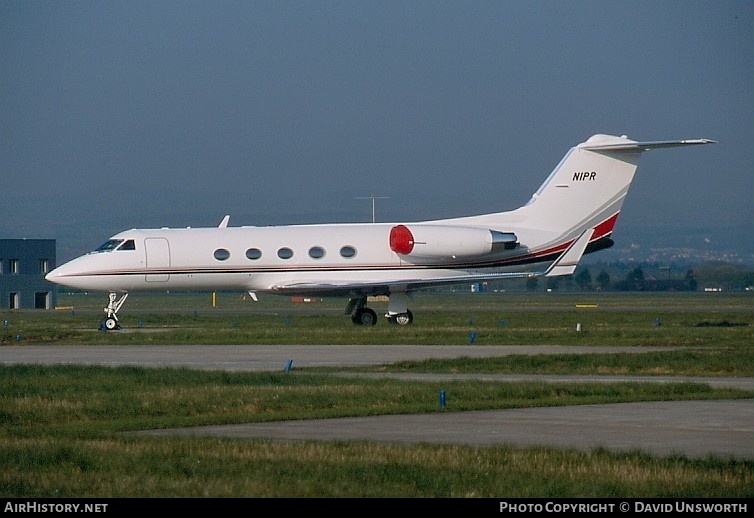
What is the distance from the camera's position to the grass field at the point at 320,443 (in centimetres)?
1115

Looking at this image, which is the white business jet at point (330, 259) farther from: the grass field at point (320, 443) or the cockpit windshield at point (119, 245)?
the grass field at point (320, 443)

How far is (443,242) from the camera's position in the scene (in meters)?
40.9

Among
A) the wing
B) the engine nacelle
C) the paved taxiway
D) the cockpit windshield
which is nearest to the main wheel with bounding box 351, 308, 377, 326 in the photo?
the wing

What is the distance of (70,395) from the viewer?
18.9 metres

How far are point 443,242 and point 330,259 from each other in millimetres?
3818

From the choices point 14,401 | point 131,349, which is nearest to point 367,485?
point 14,401

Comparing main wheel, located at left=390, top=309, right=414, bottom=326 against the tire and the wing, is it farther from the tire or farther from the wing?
the tire

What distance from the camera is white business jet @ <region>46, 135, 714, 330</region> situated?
40.4m

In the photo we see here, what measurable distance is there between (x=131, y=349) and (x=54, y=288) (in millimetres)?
50534

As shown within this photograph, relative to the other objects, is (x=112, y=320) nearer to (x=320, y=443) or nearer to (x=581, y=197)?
(x=581, y=197)

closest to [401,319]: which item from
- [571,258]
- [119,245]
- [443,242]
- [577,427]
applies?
[443,242]

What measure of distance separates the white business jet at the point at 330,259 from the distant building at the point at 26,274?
39.0 meters

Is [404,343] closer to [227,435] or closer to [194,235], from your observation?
[194,235]

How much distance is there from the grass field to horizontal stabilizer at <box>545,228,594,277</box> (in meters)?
5.74
